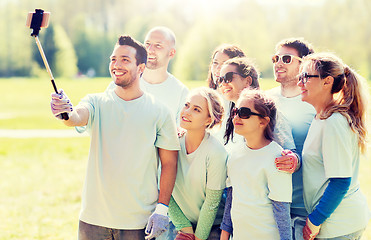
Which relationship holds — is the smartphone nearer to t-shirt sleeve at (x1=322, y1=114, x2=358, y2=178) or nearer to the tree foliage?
t-shirt sleeve at (x1=322, y1=114, x2=358, y2=178)

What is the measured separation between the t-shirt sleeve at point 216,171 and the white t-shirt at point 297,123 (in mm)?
588

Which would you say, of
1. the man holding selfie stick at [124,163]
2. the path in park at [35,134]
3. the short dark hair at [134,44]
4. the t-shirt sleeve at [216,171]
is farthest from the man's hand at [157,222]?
the path in park at [35,134]

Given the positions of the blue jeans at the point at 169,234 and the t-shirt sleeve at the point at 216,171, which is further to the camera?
the blue jeans at the point at 169,234

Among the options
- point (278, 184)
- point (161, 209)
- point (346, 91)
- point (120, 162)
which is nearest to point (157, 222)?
point (161, 209)

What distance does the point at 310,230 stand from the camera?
3219 mm

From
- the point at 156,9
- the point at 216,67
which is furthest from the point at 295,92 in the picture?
the point at 156,9

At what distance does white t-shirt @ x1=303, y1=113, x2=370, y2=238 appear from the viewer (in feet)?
10.2

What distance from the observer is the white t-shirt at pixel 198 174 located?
141 inches

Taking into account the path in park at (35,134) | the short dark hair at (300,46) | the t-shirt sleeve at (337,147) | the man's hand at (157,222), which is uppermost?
the short dark hair at (300,46)

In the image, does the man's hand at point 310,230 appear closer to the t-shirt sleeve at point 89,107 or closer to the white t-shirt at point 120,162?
the white t-shirt at point 120,162

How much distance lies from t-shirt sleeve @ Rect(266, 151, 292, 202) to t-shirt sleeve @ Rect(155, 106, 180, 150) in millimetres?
781

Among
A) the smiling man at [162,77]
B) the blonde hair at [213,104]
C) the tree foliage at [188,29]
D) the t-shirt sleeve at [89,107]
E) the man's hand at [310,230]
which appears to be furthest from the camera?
the tree foliage at [188,29]

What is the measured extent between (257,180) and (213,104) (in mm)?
770

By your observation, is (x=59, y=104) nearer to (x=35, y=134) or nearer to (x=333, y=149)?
(x=333, y=149)
